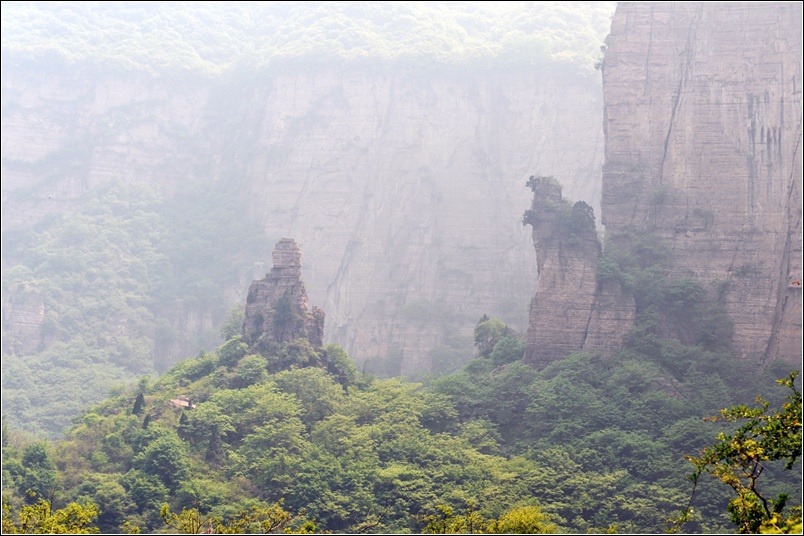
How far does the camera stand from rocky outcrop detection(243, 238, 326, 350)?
4734 centimetres

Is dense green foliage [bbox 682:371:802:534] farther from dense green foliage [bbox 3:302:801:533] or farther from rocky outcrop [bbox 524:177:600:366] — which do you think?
rocky outcrop [bbox 524:177:600:366]

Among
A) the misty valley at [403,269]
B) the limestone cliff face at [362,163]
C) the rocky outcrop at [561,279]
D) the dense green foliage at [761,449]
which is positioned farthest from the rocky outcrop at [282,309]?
the dense green foliage at [761,449]

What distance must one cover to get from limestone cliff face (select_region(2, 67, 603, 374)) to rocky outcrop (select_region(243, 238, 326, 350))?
20358 millimetres

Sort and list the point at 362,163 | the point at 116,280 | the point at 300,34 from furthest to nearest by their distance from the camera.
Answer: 1. the point at 300,34
2. the point at 362,163
3. the point at 116,280

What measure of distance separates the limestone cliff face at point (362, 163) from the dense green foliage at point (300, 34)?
1.56 m

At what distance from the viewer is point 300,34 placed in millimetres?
90688

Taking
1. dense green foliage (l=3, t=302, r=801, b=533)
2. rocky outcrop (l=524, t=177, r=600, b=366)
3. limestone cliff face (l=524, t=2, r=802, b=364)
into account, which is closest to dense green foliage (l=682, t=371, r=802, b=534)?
dense green foliage (l=3, t=302, r=801, b=533)

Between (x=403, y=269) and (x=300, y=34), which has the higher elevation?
(x=300, y=34)

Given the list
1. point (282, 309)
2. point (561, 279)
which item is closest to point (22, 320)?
point (282, 309)

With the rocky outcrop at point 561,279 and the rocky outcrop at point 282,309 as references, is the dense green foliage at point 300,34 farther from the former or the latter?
the rocky outcrop at point 282,309

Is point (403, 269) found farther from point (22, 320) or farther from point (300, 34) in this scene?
point (300, 34)

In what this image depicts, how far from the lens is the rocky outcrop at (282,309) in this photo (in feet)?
155

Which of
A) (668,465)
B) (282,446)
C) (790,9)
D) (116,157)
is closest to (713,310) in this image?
(668,465)

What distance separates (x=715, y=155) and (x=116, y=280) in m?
40.6
